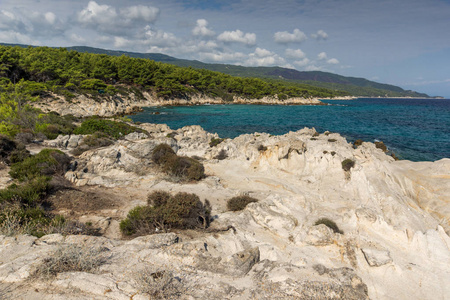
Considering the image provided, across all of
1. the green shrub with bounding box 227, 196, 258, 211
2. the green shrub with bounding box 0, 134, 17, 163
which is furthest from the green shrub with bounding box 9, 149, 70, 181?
the green shrub with bounding box 227, 196, 258, 211

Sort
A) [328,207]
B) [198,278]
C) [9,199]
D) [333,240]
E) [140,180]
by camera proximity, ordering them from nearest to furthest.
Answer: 1. [198,278]
2. [333,240]
3. [9,199]
4. [328,207]
5. [140,180]

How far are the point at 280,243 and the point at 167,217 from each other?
191 inches

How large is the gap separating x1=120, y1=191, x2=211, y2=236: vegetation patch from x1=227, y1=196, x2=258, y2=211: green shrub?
1727mm

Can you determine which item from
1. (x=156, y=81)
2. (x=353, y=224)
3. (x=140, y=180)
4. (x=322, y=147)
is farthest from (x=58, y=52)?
(x=353, y=224)

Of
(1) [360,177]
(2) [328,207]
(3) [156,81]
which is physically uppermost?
(3) [156,81]

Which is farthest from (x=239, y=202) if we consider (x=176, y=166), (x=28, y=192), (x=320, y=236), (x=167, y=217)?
(x=28, y=192)

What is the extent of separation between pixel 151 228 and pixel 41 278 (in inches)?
179

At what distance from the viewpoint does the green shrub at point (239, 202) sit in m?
12.7

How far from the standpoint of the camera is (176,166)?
17.5m

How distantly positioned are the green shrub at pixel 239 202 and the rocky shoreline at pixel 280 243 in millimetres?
407

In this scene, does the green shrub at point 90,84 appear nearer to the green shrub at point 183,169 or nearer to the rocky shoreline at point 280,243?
the rocky shoreline at point 280,243

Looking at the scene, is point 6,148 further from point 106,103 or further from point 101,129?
point 106,103

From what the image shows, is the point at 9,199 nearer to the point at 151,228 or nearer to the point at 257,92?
the point at 151,228

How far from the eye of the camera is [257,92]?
119 meters
